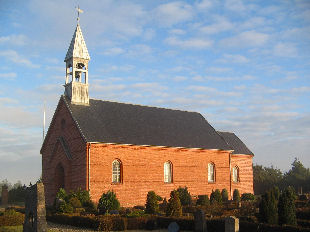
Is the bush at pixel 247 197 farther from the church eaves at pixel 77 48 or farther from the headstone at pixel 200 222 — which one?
the headstone at pixel 200 222

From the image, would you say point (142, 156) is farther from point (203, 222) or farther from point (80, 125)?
point (203, 222)

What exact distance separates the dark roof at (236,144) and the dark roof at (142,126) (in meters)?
3.11

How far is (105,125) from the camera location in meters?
35.4

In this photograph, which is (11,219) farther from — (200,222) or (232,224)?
(232,224)

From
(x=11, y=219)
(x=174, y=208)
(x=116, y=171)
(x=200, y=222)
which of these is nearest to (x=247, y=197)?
(x=116, y=171)

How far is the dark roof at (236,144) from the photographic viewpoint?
45.5m

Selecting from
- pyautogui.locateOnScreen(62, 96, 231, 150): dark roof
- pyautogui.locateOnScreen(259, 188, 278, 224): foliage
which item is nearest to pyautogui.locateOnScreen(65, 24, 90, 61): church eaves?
pyautogui.locateOnScreen(62, 96, 231, 150): dark roof

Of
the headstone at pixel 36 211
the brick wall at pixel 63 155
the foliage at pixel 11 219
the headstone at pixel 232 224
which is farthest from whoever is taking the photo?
the brick wall at pixel 63 155

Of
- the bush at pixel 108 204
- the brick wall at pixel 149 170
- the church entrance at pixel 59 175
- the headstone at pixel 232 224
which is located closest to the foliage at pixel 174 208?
the bush at pixel 108 204

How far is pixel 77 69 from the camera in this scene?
3622 centimetres

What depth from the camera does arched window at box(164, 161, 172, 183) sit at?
37.6 m

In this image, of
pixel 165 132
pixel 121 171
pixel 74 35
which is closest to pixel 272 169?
pixel 165 132

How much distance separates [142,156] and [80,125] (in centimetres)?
625

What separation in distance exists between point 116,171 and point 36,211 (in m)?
18.3
